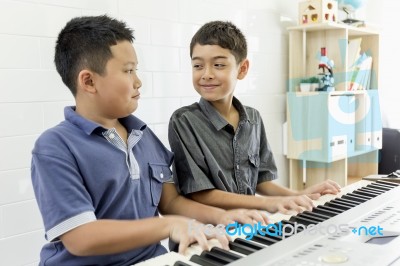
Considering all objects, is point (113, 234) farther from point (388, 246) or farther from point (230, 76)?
point (230, 76)

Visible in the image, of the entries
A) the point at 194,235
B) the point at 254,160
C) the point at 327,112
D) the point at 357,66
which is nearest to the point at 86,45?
the point at 194,235

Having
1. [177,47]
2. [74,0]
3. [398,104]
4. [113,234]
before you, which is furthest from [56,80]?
[398,104]

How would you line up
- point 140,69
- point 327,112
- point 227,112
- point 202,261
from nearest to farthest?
1. point 202,261
2. point 227,112
3. point 140,69
4. point 327,112

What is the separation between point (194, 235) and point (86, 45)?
0.56 metres

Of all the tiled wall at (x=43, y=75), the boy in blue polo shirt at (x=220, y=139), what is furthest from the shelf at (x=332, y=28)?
the boy in blue polo shirt at (x=220, y=139)

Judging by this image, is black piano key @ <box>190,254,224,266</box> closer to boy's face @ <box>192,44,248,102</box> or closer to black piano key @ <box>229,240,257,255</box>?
black piano key @ <box>229,240,257,255</box>

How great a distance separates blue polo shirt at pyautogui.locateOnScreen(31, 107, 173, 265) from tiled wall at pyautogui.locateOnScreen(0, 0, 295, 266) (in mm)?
549

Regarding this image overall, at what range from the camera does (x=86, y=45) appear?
1032mm

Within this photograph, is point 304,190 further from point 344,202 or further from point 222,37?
point 222,37

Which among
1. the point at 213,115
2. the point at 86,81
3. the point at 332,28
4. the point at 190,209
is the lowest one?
the point at 190,209

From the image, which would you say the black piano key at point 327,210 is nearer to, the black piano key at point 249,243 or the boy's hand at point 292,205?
the boy's hand at point 292,205

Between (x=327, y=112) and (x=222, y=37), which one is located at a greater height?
(x=222, y=37)

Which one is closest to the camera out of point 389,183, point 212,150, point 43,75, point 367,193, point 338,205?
point 338,205

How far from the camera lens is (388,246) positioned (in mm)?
724
